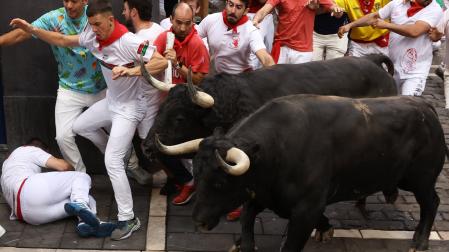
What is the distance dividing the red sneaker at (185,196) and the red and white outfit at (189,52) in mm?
1136

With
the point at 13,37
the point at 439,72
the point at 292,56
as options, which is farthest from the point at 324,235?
the point at 439,72

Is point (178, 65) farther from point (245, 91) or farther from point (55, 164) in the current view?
point (55, 164)

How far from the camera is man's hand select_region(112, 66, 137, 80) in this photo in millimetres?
6074

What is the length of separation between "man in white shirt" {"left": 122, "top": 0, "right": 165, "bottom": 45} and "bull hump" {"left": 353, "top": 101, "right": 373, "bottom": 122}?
2193 millimetres

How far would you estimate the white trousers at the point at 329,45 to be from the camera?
9.09 meters

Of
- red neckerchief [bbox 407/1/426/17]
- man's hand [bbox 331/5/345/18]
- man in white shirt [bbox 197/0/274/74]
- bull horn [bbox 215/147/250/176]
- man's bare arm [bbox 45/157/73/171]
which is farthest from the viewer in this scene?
man's hand [bbox 331/5/345/18]

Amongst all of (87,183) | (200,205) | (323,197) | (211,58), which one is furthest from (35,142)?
(323,197)

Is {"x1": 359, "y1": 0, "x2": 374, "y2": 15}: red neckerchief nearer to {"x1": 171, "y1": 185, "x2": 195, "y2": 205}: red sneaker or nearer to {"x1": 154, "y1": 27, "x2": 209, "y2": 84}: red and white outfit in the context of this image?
{"x1": 154, "y1": 27, "x2": 209, "y2": 84}: red and white outfit

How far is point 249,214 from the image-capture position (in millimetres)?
5941

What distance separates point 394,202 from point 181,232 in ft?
7.62

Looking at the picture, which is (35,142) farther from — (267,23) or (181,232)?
(267,23)

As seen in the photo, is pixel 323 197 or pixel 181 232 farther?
pixel 181 232

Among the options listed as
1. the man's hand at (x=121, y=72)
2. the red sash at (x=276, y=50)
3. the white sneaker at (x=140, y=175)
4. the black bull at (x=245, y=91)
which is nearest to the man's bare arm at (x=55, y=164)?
the white sneaker at (x=140, y=175)

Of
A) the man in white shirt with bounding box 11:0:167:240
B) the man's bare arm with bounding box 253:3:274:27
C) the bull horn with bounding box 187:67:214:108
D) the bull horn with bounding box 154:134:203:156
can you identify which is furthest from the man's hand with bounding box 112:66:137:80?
the man's bare arm with bounding box 253:3:274:27
